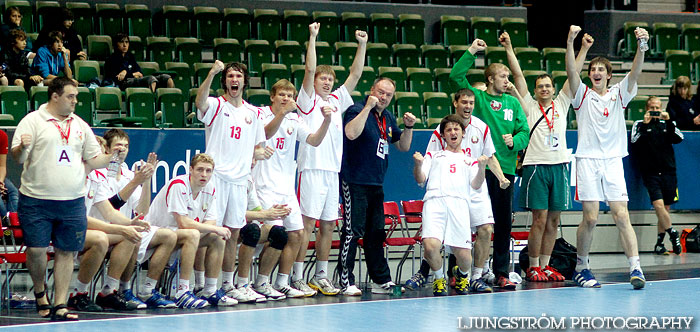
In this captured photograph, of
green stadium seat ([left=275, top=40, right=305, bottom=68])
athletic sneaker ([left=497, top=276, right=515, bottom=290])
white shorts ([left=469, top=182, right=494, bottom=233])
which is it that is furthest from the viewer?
green stadium seat ([left=275, top=40, right=305, bottom=68])

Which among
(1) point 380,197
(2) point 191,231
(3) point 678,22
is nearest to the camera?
(2) point 191,231

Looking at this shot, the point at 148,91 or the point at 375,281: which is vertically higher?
the point at 148,91

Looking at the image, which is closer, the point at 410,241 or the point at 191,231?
the point at 191,231

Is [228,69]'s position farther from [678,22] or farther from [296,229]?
[678,22]

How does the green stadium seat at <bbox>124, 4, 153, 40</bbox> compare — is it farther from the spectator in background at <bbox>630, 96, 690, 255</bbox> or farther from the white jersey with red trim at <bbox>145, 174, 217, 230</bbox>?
the white jersey with red trim at <bbox>145, 174, 217, 230</bbox>

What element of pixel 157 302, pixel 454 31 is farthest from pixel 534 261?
pixel 454 31

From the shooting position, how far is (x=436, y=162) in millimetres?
9992

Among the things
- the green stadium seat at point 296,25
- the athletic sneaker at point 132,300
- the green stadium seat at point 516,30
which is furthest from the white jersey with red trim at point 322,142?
the green stadium seat at point 516,30

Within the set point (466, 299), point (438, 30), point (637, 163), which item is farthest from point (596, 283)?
point (438, 30)

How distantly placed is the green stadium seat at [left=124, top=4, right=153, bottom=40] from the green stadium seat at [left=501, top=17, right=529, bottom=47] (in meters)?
6.92

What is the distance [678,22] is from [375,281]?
13.8 m

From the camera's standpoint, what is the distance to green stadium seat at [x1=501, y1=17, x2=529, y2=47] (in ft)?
63.9

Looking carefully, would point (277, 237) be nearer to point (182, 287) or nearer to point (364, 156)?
point (182, 287)

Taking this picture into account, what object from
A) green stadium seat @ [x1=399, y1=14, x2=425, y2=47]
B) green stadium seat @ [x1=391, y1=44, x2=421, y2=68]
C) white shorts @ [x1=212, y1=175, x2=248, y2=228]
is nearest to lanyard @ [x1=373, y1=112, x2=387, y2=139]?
white shorts @ [x1=212, y1=175, x2=248, y2=228]
